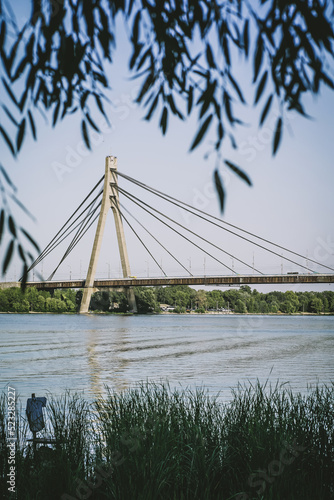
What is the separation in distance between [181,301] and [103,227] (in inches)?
2641

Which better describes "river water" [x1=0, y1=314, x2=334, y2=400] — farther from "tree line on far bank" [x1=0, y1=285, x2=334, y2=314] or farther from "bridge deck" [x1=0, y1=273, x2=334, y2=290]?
"tree line on far bank" [x1=0, y1=285, x2=334, y2=314]

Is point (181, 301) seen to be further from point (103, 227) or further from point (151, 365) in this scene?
point (151, 365)

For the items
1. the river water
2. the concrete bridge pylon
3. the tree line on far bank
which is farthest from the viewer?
the tree line on far bank

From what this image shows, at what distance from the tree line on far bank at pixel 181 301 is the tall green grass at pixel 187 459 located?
2771 inches

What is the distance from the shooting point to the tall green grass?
486 cm

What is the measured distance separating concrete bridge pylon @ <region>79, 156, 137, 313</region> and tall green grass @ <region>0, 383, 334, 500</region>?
48479 millimetres

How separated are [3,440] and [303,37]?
4.46 meters

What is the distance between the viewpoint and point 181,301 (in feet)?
396

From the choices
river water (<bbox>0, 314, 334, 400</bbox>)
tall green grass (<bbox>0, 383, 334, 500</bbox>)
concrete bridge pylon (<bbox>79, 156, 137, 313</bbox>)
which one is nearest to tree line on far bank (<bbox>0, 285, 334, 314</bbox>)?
concrete bridge pylon (<bbox>79, 156, 137, 313</bbox>)

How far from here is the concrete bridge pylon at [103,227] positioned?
54656mm

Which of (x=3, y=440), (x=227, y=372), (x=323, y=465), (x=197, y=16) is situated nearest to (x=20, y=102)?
(x=197, y=16)

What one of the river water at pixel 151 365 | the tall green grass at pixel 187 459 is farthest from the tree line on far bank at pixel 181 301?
the tall green grass at pixel 187 459

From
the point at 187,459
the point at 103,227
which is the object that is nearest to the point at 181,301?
the point at 103,227

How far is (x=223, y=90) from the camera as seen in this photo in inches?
121
